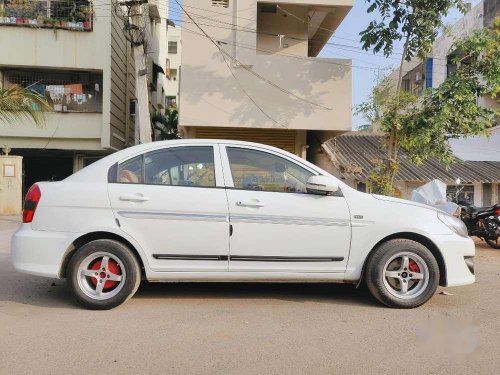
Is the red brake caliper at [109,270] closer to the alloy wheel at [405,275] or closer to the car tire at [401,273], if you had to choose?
the car tire at [401,273]

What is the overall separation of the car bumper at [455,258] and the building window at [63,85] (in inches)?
609

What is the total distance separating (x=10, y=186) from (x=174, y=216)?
12.7 metres

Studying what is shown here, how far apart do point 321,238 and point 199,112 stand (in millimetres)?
8385

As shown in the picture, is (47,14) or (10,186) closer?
(10,186)

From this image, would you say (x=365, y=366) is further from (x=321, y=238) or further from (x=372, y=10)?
(x=372, y=10)

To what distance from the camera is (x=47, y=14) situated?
17.4 meters

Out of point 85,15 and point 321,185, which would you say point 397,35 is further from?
point 85,15

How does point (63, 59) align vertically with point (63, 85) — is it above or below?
above

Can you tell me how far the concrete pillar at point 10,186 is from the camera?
15.4 meters

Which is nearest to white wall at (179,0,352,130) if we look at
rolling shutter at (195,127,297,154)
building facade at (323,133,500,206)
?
rolling shutter at (195,127,297,154)

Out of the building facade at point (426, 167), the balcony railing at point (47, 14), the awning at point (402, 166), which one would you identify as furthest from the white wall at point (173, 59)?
the awning at point (402, 166)

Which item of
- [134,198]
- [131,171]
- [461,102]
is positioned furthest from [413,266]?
[461,102]

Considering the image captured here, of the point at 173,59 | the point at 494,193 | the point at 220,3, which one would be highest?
the point at 173,59

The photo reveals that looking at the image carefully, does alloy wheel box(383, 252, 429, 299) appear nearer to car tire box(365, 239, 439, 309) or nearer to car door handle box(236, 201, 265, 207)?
car tire box(365, 239, 439, 309)
